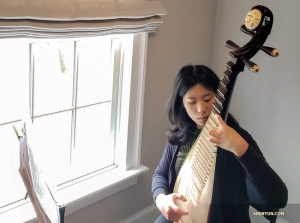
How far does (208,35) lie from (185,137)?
2.82 ft

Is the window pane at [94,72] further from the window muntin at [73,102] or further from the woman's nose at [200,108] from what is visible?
the woman's nose at [200,108]

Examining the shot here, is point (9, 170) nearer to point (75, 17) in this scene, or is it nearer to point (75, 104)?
point (75, 104)

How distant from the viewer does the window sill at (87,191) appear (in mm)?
1543

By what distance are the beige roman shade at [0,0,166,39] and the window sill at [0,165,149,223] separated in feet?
1.98

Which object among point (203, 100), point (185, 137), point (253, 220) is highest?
point (203, 100)

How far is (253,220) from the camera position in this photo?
1.90 m

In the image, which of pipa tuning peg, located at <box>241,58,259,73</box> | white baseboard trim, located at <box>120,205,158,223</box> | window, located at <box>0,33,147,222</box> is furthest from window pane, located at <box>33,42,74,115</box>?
pipa tuning peg, located at <box>241,58,259,73</box>

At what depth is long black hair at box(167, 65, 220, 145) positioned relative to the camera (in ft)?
4.71

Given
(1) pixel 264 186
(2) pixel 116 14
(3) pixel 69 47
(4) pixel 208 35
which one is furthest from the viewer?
(4) pixel 208 35

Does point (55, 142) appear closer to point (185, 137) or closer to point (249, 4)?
point (185, 137)

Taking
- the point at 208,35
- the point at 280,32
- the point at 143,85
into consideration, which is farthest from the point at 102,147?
the point at 280,32

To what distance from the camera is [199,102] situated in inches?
55.6

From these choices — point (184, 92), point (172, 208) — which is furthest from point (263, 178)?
point (184, 92)

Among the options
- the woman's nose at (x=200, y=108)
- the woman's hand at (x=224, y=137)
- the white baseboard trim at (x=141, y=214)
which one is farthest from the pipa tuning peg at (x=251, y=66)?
the white baseboard trim at (x=141, y=214)
